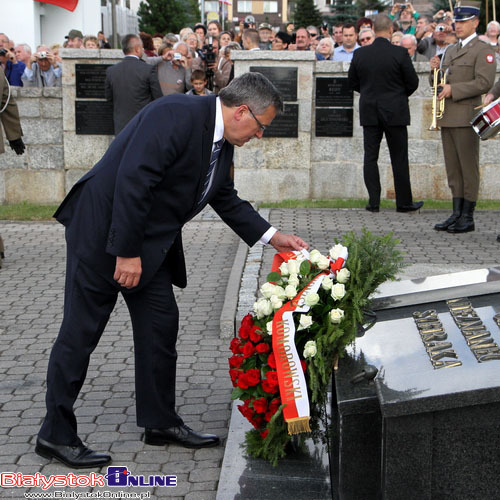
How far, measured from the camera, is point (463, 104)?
957 centimetres

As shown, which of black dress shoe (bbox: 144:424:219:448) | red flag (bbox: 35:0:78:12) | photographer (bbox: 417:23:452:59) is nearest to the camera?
black dress shoe (bbox: 144:424:219:448)

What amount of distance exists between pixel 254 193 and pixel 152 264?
805 cm

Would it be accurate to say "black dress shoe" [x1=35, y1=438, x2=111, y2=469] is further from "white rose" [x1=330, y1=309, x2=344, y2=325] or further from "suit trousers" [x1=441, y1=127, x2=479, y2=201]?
"suit trousers" [x1=441, y1=127, x2=479, y2=201]

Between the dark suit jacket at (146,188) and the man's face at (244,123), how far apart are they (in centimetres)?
10

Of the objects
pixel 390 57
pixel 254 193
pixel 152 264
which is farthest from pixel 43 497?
pixel 254 193

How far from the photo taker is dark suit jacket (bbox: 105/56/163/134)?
1143 cm

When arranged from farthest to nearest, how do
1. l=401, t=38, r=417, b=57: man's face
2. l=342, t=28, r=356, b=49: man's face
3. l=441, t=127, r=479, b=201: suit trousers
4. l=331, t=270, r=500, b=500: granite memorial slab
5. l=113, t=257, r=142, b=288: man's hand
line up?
l=401, t=38, r=417, b=57: man's face
l=342, t=28, r=356, b=49: man's face
l=441, t=127, r=479, b=201: suit trousers
l=113, t=257, r=142, b=288: man's hand
l=331, t=270, r=500, b=500: granite memorial slab

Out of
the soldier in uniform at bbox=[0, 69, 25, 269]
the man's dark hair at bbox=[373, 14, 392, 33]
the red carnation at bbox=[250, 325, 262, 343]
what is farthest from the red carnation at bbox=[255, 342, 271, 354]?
the man's dark hair at bbox=[373, 14, 392, 33]

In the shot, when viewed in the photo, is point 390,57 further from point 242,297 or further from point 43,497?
point 43,497

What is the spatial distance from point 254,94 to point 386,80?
22.4ft

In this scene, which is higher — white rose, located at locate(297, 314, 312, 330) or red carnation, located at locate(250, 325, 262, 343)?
white rose, located at locate(297, 314, 312, 330)

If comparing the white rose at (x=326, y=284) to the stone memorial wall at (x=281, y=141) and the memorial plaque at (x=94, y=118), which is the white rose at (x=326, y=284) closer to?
the stone memorial wall at (x=281, y=141)

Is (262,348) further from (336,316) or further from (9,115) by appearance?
(9,115)

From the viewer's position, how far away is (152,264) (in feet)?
13.2
